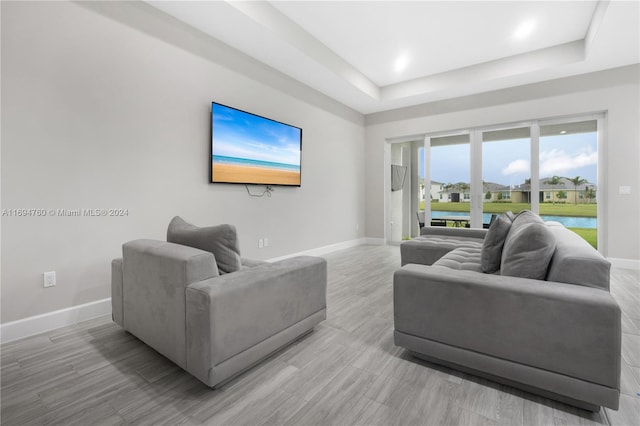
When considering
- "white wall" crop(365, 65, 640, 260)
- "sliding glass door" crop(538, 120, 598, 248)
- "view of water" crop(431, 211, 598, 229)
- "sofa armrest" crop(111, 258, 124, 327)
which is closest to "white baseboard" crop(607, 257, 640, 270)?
"white wall" crop(365, 65, 640, 260)

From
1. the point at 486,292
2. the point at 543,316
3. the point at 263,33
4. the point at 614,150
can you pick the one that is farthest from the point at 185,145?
the point at 614,150

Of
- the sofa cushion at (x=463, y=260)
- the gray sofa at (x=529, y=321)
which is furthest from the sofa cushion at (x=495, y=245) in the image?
the gray sofa at (x=529, y=321)

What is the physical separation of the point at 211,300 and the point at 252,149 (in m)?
2.66

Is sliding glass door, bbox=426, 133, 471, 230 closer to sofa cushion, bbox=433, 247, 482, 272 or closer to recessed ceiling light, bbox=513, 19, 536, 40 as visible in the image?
recessed ceiling light, bbox=513, 19, 536, 40

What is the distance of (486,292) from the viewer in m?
1.50

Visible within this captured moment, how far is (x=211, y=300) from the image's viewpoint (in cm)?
140

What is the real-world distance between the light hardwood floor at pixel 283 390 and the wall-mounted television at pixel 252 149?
2002 mm

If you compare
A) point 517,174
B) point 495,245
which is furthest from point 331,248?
point 495,245

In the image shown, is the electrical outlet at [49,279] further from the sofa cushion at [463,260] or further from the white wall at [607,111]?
the white wall at [607,111]

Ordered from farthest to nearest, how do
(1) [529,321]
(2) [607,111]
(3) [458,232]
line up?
1. (2) [607,111]
2. (3) [458,232]
3. (1) [529,321]

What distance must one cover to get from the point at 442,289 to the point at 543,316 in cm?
45

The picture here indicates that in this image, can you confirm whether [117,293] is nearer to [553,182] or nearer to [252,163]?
[252,163]

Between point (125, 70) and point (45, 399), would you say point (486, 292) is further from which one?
point (125, 70)

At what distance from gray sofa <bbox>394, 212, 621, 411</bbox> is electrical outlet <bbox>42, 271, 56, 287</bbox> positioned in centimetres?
258
